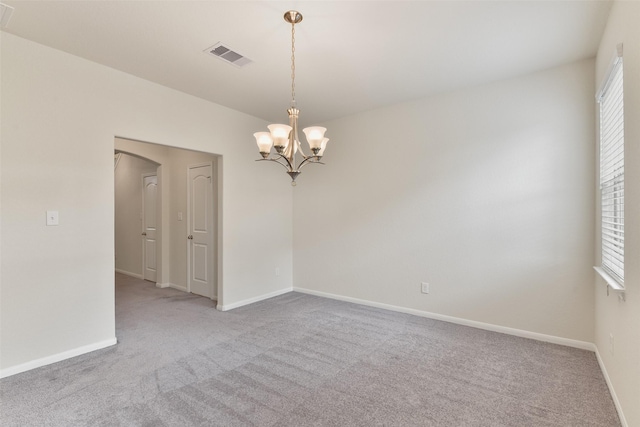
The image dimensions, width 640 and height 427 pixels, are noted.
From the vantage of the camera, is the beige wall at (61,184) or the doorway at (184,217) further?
the doorway at (184,217)

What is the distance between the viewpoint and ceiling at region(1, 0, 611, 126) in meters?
2.19

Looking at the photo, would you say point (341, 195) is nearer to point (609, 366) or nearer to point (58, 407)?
point (609, 366)

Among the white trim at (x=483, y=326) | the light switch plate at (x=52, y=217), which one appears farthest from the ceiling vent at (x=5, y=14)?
the white trim at (x=483, y=326)

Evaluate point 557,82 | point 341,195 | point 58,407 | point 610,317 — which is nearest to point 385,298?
point 341,195

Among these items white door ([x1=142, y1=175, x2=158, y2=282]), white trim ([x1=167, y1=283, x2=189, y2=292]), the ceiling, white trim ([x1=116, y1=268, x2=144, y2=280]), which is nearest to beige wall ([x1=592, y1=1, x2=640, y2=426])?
the ceiling

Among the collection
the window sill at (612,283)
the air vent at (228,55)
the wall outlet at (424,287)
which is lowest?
the wall outlet at (424,287)

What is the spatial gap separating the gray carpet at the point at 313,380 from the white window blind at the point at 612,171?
1003mm

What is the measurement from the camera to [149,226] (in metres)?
5.98

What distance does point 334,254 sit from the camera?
186 inches

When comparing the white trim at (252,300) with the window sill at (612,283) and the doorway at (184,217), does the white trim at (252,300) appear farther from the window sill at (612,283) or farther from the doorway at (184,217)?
the window sill at (612,283)

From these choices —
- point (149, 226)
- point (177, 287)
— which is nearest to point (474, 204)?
point (177, 287)

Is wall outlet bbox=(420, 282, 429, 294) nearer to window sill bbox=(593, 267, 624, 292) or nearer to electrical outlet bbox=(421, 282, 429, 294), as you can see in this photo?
electrical outlet bbox=(421, 282, 429, 294)

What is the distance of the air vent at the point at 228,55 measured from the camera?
2680 mm

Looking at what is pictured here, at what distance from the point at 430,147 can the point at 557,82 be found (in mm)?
1343
